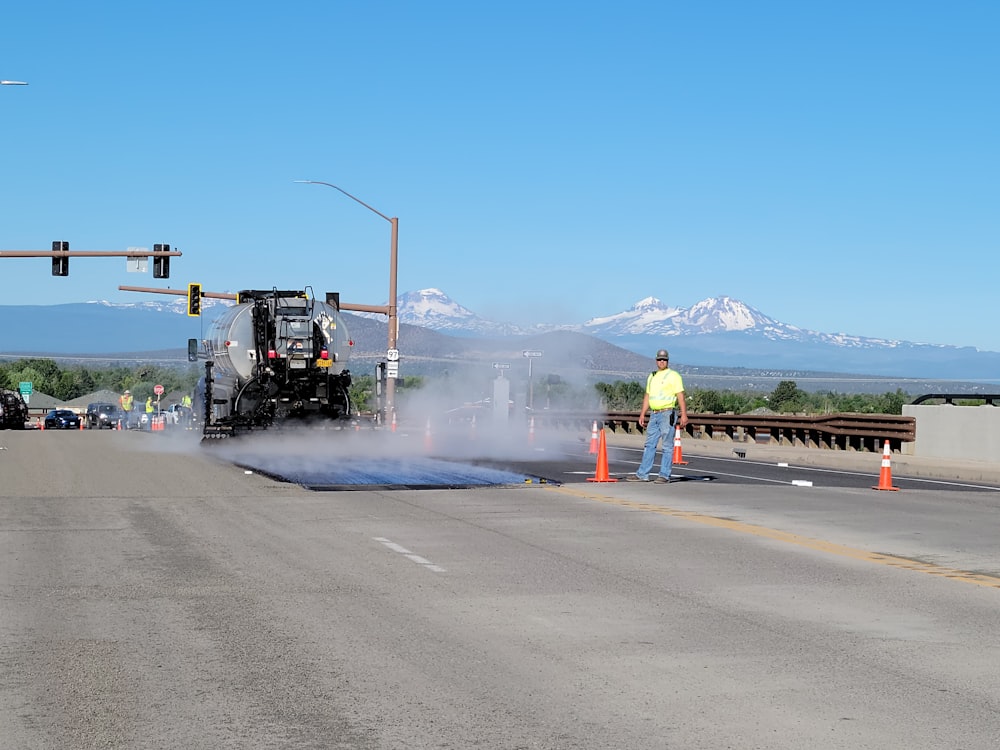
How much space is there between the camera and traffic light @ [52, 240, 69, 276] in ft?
145

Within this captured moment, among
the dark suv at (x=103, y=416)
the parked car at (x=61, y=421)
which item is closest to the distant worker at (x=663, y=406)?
the parked car at (x=61, y=421)

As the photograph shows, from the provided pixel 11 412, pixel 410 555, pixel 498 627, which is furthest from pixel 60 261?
pixel 11 412

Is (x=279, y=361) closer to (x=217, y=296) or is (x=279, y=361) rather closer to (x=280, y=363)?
(x=280, y=363)

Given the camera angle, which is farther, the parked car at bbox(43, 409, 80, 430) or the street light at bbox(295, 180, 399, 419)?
the parked car at bbox(43, 409, 80, 430)

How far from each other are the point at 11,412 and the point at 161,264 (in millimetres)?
39641

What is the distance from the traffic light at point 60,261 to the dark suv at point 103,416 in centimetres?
5178

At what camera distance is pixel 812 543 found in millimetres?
15039

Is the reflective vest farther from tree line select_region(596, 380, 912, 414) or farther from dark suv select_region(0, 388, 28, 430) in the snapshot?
tree line select_region(596, 380, 912, 414)

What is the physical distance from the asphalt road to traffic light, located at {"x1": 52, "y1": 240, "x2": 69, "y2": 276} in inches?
1054

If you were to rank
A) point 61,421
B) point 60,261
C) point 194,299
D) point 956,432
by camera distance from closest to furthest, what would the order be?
point 956,432 → point 60,261 → point 194,299 → point 61,421

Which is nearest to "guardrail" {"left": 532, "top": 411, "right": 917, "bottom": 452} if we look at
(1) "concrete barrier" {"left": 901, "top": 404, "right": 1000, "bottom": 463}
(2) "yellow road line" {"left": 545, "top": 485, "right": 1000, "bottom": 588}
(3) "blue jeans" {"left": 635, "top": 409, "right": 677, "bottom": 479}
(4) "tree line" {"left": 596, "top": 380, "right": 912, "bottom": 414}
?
(1) "concrete barrier" {"left": 901, "top": 404, "right": 1000, "bottom": 463}

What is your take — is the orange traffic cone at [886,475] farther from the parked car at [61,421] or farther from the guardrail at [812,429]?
the parked car at [61,421]

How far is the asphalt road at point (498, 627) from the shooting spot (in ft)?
23.2

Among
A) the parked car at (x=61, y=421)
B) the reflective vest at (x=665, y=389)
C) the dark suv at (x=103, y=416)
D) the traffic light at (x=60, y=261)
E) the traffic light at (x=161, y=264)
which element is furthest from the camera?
the dark suv at (x=103, y=416)
